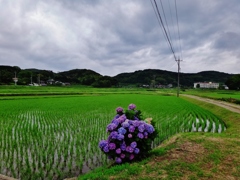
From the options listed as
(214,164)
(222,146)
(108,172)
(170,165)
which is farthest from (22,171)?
(222,146)

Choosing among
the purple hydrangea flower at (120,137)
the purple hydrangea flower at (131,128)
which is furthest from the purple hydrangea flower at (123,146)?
the purple hydrangea flower at (131,128)

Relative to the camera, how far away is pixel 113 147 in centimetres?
467

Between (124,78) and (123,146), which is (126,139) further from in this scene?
(124,78)

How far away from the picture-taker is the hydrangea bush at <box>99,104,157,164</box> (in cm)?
473

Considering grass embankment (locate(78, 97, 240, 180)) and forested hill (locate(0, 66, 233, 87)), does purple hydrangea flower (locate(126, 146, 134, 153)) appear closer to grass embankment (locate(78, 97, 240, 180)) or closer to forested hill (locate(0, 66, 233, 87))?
grass embankment (locate(78, 97, 240, 180))

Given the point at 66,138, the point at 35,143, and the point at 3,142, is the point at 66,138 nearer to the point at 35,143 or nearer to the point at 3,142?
the point at 35,143

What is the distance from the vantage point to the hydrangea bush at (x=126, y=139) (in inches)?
186

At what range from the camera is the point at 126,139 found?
495 centimetres

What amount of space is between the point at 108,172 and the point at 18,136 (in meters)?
5.94

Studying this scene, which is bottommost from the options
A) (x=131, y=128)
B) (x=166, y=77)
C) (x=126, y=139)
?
(x=126, y=139)

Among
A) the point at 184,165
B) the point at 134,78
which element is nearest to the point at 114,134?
the point at 184,165

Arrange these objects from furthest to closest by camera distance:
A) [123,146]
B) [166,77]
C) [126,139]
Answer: [166,77]
[126,139]
[123,146]

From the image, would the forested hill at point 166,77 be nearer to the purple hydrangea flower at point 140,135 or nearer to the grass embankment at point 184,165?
the grass embankment at point 184,165

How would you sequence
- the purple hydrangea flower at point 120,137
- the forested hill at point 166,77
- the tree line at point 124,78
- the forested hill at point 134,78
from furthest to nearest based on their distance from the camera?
the forested hill at point 166,77 → the forested hill at point 134,78 → the tree line at point 124,78 → the purple hydrangea flower at point 120,137
